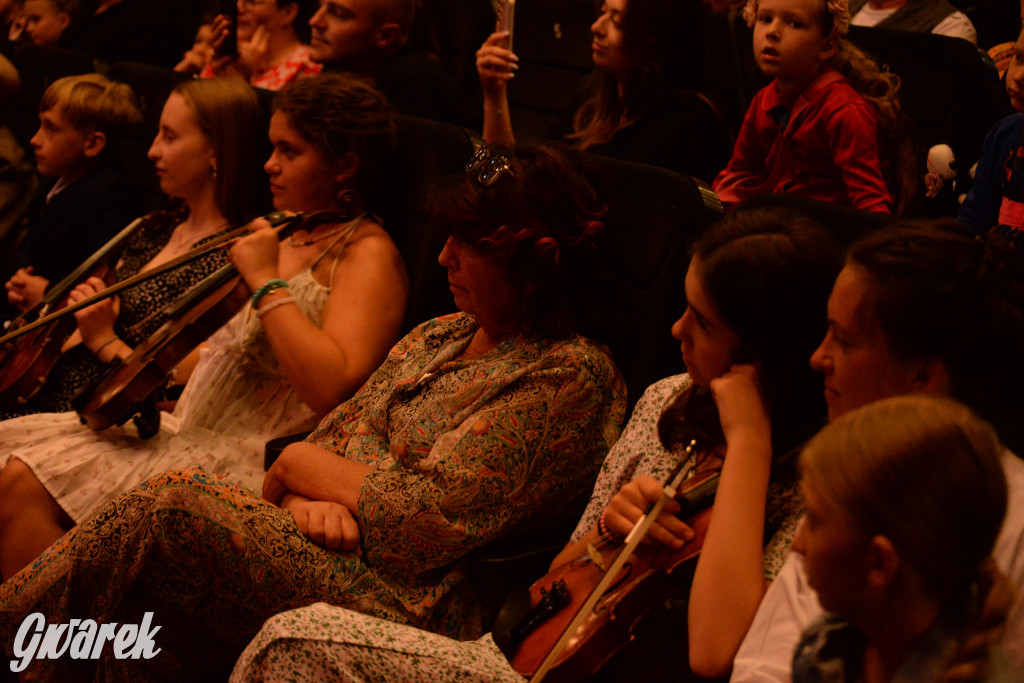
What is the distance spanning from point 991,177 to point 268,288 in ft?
4.62

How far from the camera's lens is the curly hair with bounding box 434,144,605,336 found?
5.33ft

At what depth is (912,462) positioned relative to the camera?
82 centimetres

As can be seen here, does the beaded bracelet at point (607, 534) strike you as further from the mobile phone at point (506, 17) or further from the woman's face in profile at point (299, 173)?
the mobile phone at point (506, 17)

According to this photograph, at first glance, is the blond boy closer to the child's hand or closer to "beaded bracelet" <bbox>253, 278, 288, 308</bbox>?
the child's hand

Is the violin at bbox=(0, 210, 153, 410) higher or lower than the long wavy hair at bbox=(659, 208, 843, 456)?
lower

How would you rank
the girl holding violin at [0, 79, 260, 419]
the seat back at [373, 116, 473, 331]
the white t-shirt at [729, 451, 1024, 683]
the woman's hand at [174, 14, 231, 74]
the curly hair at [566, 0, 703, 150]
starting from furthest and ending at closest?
the woman's hand at [174, 14, 231, 74]
the curly hair at [566, 0, 703, 150]
the girl holding violin at [0, 79, 260, 419]
the seat back at [373, 116, 473, 331]
the white t-shirt at [729, 451, 1024, 683]

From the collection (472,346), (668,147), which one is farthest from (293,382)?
(668,147)

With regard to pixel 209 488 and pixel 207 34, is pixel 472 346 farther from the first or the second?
pixel 207 34

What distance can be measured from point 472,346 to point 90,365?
3.59 feet

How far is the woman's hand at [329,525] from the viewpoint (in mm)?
1545

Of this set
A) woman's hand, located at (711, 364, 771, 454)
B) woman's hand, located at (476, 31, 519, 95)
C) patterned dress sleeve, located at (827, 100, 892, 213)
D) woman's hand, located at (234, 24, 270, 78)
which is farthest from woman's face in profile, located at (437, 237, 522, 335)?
woman's hand, located at (234, 24, 270, 78)

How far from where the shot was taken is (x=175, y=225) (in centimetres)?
261

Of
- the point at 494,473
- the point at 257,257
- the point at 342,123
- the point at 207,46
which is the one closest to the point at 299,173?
the point at 342,123

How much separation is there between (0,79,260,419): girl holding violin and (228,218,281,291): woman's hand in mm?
333
